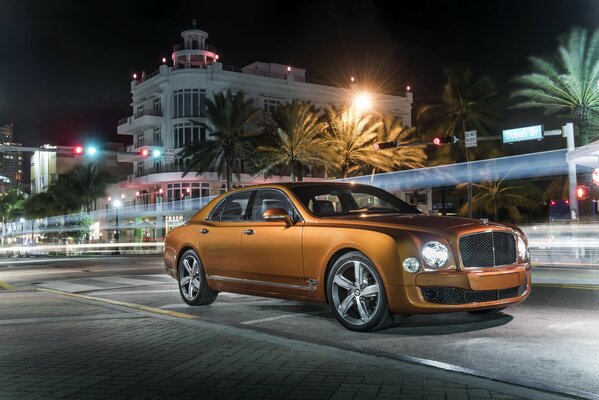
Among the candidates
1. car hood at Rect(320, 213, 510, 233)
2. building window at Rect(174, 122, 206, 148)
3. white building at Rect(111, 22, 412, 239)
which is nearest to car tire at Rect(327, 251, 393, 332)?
car hood at Rect(320, 213, 510, 233)

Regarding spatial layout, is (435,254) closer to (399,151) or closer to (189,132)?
(399,151)

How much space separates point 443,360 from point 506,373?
597 millimetres

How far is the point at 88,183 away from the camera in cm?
7125

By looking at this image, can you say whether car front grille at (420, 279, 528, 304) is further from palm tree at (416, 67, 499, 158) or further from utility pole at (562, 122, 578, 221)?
palm tree at (416, 67, 499, 158)

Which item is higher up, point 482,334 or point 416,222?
point 416,222

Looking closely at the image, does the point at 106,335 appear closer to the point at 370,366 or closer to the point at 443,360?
the point at 370,366

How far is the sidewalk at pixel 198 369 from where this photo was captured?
4262 millimetres

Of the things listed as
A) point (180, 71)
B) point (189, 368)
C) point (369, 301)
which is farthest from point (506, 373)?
point (180, 71)

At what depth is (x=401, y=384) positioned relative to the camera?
4406 millimetres

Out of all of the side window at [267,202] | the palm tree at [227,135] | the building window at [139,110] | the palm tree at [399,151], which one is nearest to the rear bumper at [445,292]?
the side window at [267,202]

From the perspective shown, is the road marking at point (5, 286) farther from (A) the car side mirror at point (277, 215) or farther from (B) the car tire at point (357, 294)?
(B) the car tire at point (357, 294)

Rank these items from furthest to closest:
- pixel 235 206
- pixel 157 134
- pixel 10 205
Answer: pixel 10 205
pixel 157 134
pixel 235 206

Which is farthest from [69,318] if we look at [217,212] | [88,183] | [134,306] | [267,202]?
[88,183]

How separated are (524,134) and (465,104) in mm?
27456
